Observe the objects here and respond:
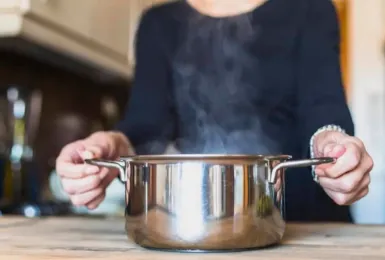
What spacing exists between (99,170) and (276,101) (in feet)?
1.02

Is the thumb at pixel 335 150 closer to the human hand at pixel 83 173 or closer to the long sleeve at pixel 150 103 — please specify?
the human hand at pixel 83 173

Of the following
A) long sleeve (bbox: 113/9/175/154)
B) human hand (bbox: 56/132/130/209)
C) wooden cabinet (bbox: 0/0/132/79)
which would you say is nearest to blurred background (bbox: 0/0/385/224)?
wooden cabinet (bbox: 0/0/132/79)

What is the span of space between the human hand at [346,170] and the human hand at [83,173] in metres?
0.25

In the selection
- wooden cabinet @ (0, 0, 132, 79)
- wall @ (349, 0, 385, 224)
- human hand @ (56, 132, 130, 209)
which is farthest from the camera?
wall @ (349, 0, 385, 224)

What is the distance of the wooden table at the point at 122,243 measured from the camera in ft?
1.66

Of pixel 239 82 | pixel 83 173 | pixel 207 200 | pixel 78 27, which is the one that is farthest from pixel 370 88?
pixel 207 200

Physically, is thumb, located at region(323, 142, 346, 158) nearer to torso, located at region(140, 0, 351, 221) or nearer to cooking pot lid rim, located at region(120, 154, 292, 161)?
cooking pot lid rim, located at region(120, 154, 292, 161)

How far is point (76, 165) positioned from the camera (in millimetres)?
696

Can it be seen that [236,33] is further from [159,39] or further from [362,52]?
[362,52]

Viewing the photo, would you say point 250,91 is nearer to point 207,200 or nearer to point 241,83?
point 241,83

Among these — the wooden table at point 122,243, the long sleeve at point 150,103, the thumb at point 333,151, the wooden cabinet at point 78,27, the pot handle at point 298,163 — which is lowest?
the wooden table at point 122,243

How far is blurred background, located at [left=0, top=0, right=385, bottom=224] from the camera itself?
1.39m

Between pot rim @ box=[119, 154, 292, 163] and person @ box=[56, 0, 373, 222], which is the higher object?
person @ box=[56, 0, 373, 222]

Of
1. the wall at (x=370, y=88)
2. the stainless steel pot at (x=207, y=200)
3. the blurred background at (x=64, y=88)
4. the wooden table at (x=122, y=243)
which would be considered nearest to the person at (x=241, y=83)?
the wooden table at (x=122, y=243)
